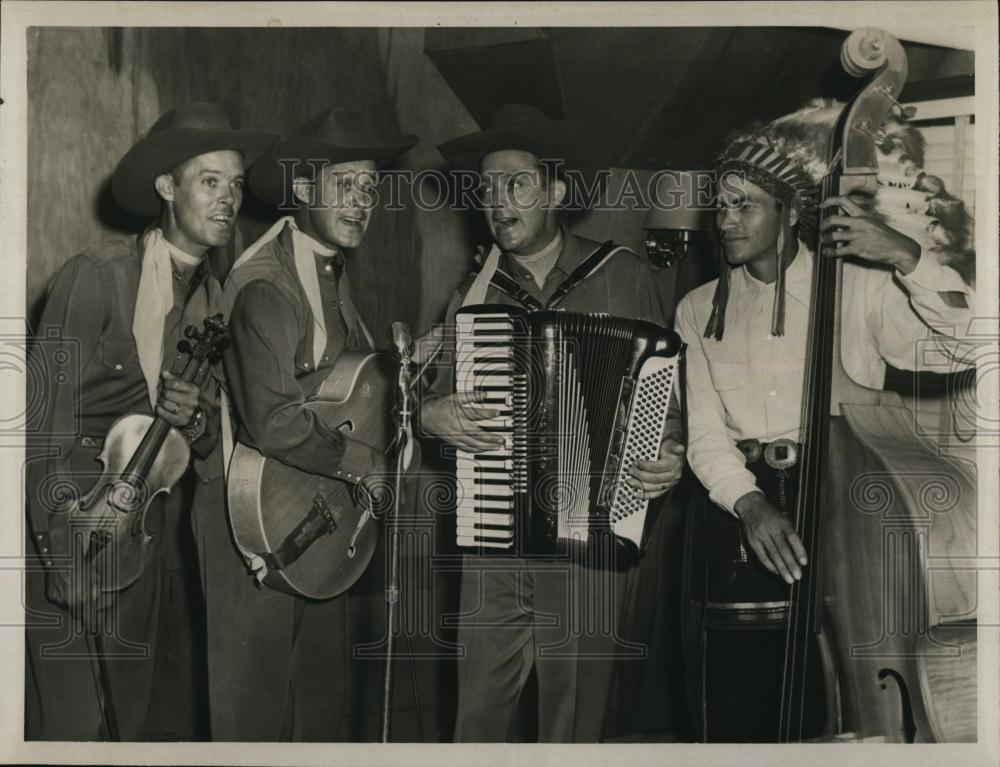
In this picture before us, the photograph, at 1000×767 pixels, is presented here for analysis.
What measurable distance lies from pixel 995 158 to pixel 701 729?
263 centimetres

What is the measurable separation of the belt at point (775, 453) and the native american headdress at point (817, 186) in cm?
45

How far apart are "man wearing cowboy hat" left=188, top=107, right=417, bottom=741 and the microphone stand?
7cm

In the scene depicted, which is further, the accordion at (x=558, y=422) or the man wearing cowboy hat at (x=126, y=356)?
the man wearing cowboy hat at (x=126, y=356)

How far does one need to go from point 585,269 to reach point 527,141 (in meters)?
0.58

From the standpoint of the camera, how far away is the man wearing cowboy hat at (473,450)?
4.64 meters

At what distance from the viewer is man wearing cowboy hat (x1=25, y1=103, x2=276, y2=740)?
15.3ft

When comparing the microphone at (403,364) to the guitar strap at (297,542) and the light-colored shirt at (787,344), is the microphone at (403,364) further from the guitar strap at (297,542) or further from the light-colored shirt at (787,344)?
the light-colored shirt at (787,344)

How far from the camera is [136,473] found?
466 centimetres

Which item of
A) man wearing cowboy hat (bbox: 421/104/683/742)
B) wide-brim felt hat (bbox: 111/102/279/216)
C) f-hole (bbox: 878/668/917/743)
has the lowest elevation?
f-hole (bbox: 878/668/917/743)

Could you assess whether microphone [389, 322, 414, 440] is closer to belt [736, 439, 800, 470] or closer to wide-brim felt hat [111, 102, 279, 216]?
wide-brim felt hat [111, 102, 279, 216]

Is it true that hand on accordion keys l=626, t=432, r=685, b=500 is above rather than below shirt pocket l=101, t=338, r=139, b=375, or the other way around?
below

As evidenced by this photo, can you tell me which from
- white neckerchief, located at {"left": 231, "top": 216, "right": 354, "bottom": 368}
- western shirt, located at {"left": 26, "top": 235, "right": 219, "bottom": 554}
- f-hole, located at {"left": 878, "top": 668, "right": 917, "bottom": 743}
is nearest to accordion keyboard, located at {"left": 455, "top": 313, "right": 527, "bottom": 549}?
white neckerchief, located at {"left": 231, "top": 216, "right": 354, "bottom": 368}

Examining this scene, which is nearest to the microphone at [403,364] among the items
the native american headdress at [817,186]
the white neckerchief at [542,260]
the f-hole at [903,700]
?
the white neckerchief at [542,260]

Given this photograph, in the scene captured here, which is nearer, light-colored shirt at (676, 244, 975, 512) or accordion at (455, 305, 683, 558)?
accordion at (455, 305, 683, 558)
